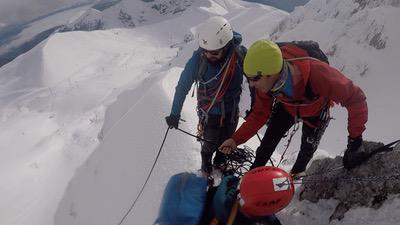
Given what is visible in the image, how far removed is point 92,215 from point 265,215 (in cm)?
660

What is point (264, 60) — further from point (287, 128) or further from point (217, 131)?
point (217, 131)

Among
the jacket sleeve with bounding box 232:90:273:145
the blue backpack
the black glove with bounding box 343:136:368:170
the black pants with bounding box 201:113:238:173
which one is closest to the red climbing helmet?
the blue backpack

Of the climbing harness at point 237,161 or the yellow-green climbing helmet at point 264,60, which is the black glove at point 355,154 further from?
the climbing harness at point 237,161

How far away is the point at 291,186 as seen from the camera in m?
3.18

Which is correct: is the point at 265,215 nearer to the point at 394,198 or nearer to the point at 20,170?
the point at 394,198

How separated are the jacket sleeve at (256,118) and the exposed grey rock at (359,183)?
0.78 meters

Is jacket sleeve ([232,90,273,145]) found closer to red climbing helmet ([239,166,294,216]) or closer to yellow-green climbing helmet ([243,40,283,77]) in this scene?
yellow-green climbing helmet ([243,40,283,77])

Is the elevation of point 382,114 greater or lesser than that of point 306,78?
lesser

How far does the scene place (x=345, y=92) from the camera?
3441 mm

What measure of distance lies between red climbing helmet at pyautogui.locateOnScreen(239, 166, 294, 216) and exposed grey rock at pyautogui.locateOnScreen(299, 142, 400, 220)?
903 millimetres

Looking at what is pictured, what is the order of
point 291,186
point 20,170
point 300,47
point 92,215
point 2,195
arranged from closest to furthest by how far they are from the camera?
point 291,186 < point 300,47 < point 92,215 < point 2,195 < point 20,170

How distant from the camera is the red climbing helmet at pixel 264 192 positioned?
3.07 meters

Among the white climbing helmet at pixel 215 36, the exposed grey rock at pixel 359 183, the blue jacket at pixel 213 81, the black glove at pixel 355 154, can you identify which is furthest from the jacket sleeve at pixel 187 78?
the black glove at pixel 355 154

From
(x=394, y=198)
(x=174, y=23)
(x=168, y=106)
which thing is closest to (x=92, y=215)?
(x=168, y=106)
